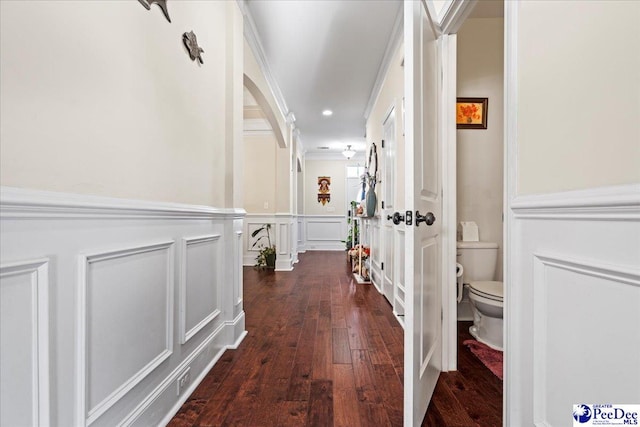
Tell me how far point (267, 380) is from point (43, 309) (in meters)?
1.19

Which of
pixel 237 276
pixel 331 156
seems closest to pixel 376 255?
pixel 237 276

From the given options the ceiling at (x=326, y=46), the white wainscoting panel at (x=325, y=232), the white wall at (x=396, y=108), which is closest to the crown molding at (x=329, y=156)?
the white wainscoting panel at (x=325, y=232)

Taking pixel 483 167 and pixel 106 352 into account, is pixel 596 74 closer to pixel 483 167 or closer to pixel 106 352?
pixel 106 352

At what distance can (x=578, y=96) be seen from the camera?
31.9 inches

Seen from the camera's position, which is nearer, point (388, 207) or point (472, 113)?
point (472, 113)

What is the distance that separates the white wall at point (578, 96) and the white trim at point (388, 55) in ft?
6.27

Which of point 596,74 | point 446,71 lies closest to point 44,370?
point 596,74

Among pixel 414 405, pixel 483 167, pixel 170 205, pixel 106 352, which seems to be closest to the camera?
pixel 106 352

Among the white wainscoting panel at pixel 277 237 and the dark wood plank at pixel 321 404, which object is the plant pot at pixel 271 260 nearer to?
the white wainscoting panel at pixel 277 237

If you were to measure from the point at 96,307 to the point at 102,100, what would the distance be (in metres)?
0.66

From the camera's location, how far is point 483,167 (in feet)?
8.83

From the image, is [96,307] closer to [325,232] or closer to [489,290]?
[489,290]

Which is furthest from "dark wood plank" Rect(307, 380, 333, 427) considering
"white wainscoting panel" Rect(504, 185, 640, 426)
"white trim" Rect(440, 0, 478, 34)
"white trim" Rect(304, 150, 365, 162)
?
"white trim" Rect(304, 150, 365, 162)

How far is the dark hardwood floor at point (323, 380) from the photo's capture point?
4.41ft
